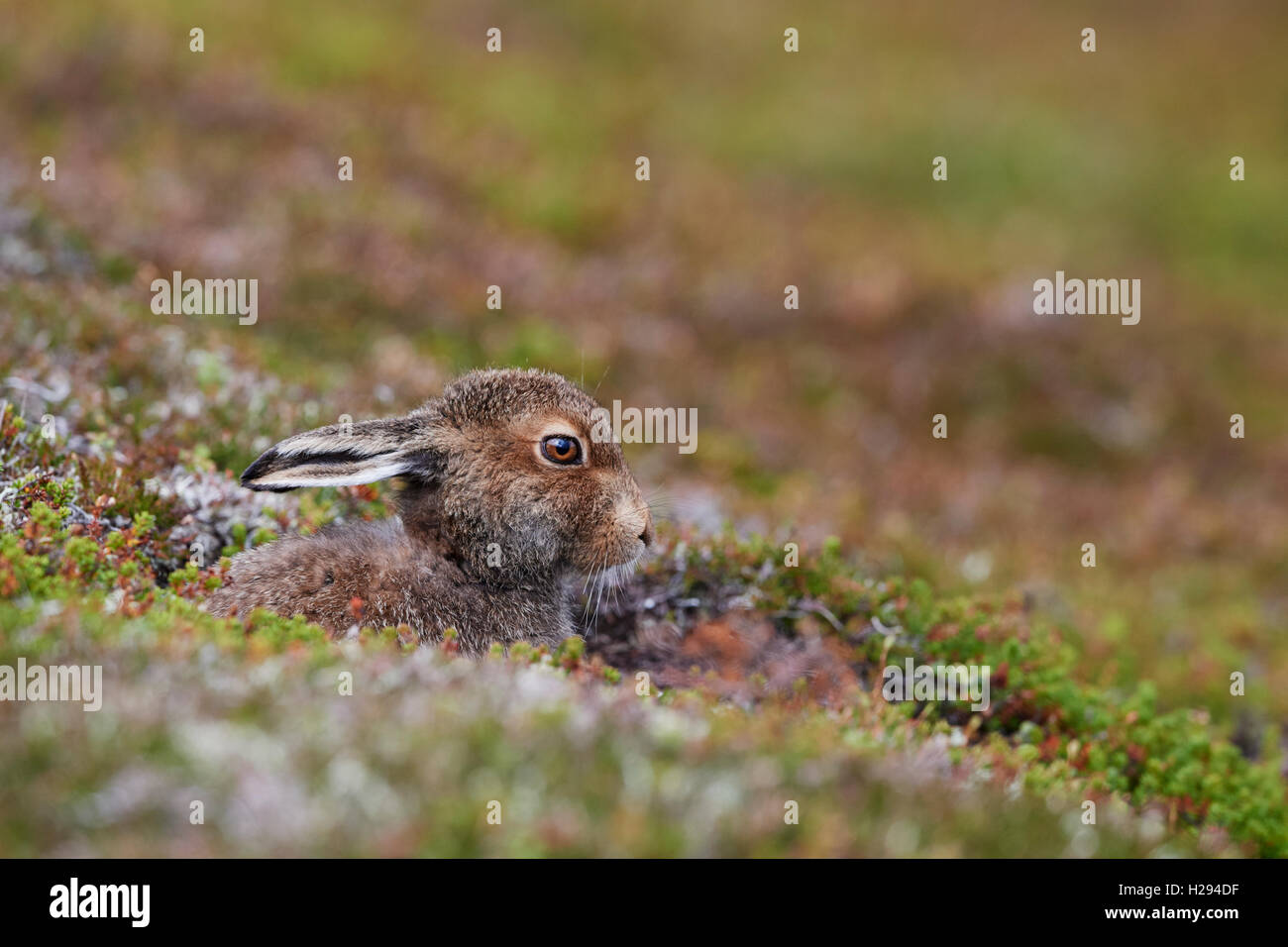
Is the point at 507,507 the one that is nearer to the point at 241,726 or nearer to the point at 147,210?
the point at 241,726

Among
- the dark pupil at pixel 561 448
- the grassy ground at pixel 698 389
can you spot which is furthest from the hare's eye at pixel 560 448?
the grassy ground at pixel 698 389

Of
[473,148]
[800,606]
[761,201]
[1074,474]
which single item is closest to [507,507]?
[800,606]

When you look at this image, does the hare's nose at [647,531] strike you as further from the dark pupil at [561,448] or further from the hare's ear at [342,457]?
the hare's ear at [342,457]

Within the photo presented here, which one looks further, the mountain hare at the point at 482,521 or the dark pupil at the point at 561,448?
the dark pupil at the point at 561,448

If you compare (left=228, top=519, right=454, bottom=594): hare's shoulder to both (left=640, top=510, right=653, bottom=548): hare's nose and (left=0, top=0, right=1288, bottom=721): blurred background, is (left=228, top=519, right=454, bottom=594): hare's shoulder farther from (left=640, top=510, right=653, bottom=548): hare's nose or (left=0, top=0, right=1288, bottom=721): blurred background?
(left=0, top=0, right=1288, bottom=721): blurred background

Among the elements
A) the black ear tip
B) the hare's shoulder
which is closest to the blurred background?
the hare's shoulder

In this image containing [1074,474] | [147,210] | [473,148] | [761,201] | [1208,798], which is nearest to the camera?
[1208,798]

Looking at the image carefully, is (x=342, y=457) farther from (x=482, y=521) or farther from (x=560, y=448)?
(x=560, y=448)
